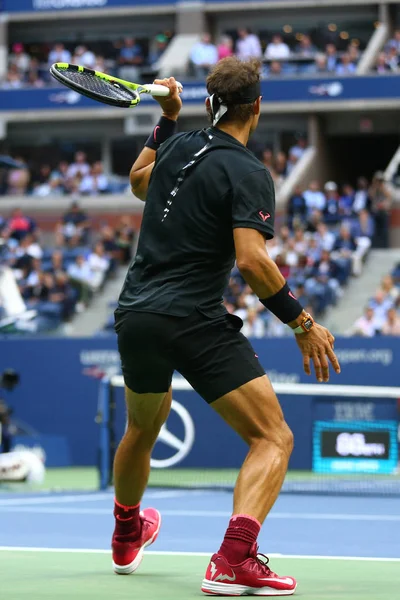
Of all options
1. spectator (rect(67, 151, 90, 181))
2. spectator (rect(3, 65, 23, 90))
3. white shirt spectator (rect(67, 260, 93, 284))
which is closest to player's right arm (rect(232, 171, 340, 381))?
white shirt spectator (rect(67, 260, 93, 284))

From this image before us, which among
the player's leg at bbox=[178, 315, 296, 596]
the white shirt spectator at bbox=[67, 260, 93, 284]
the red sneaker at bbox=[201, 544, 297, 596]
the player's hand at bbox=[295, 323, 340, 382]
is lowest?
the white shirt spectator at bbox=[67, 260, 93, 284]

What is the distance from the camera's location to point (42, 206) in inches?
1171

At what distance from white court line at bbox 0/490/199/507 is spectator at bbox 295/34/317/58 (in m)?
19.6

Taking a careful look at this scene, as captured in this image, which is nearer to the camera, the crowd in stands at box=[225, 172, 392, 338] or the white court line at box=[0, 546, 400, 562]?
the white court line at box=[0, 546, 400, 562]

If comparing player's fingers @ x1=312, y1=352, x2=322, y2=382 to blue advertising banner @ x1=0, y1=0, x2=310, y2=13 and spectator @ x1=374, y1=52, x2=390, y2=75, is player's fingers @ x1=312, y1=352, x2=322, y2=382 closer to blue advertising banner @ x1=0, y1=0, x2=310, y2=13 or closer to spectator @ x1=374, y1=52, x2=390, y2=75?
spectator @ x1=374, y1=52, x2=390, y2=75

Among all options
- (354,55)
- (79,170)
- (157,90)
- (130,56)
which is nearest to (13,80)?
(130,56)

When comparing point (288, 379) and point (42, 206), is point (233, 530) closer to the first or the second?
point (288, 379)

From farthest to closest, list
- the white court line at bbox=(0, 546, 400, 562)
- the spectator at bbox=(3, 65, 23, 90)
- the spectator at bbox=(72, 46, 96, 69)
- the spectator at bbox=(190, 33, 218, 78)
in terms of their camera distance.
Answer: the spectator at bbox=(72, 46, 96, 69), the spectator at bbox=(3, 65, 23, 90), the spectator at bbox=(190, 33, 218, 78), the white court line at bbox=(0, 546, 400, 562)

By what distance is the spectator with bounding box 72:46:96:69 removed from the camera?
33438 mm

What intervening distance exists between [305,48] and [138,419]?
26.4 metres

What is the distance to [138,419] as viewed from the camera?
5.76 m

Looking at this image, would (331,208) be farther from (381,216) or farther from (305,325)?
(305,325)

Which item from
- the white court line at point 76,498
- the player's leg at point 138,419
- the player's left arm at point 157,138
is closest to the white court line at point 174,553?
the player's leg at point 138,419

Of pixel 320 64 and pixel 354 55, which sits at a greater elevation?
pixel 354 55
